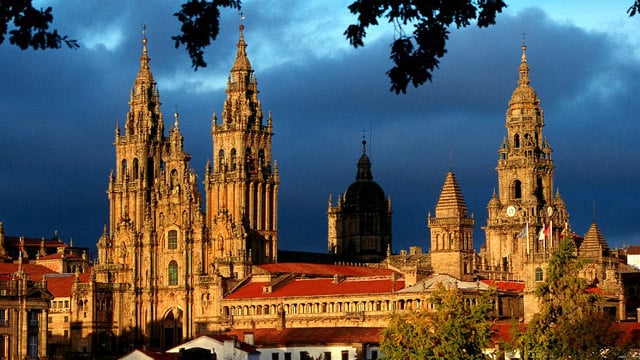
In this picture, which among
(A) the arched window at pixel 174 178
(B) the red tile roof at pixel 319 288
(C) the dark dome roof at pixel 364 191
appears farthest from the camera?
(C) the dark dome roof at pixel 364 191

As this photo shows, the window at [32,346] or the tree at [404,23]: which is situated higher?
the tree at [404,23]

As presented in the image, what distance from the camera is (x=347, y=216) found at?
178750mm

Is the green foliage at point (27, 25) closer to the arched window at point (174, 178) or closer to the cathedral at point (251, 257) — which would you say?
the cathedral at point (251, 257)

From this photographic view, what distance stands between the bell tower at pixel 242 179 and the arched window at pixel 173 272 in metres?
5.16

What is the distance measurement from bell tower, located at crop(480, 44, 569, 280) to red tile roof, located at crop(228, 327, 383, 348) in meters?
46.2

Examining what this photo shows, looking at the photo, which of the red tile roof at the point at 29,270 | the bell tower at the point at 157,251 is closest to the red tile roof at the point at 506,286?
the bell tower at the point at 157,251

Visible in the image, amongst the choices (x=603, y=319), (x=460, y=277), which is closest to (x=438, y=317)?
(x=603, y=319)

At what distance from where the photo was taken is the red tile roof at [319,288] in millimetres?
127287

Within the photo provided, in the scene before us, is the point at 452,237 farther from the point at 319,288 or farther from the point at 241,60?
the point at 241,60

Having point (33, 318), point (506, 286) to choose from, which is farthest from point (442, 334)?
point (506, 286)

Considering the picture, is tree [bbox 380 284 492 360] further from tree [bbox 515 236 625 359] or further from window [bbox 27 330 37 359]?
window [bbox 27 330 37 359]

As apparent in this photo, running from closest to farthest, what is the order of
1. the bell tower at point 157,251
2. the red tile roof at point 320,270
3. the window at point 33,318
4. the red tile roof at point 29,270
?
the window at point 33,318, the red tile roof at point 320,270, the bell tower at point 157,251, the red tile roof at point 29,270

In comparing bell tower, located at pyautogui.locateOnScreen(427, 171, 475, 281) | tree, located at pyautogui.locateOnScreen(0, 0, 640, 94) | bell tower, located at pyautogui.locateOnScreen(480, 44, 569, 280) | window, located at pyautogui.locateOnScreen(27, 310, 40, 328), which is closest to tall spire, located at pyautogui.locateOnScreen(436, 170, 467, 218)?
bell tower, located at pyautogui.locateOnScreen(427, 171, 475, 281)

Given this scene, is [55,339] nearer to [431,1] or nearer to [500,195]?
[500,195]
